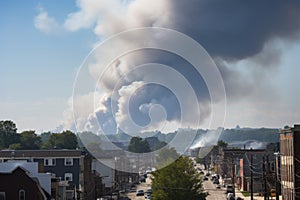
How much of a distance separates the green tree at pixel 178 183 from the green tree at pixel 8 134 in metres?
108

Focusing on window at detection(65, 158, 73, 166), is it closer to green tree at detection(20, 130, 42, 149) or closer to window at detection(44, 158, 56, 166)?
window at detection(44, 158, 56, 166)

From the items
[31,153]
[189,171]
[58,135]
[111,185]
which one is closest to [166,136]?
[58,135]

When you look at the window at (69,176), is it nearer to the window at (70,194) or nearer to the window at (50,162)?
the window at (50,162)

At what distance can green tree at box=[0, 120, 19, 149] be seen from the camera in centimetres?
18812

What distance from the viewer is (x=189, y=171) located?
85.6 meters

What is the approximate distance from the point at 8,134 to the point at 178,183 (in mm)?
118265

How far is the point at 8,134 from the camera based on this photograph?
19250cm

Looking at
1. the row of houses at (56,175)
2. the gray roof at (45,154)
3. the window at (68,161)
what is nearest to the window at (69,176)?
the row of houses at (56,175)

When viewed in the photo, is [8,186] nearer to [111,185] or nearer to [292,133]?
[292,133]

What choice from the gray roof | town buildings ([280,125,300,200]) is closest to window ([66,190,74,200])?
the gray roof

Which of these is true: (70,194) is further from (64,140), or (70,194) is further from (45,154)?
(64,140)

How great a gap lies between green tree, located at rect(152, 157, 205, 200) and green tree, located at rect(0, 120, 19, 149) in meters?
108

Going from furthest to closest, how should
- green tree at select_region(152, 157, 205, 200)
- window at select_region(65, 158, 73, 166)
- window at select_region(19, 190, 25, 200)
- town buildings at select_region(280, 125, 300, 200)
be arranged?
window at select_region(65, 158, 73, 166) → town buildings at select_region(280, 125, 300, 200) → green tree at select_region(152, 157, 205, 200) → window at select_region(19, 190, 25, 200)

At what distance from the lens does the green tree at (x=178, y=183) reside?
82.0 metres
